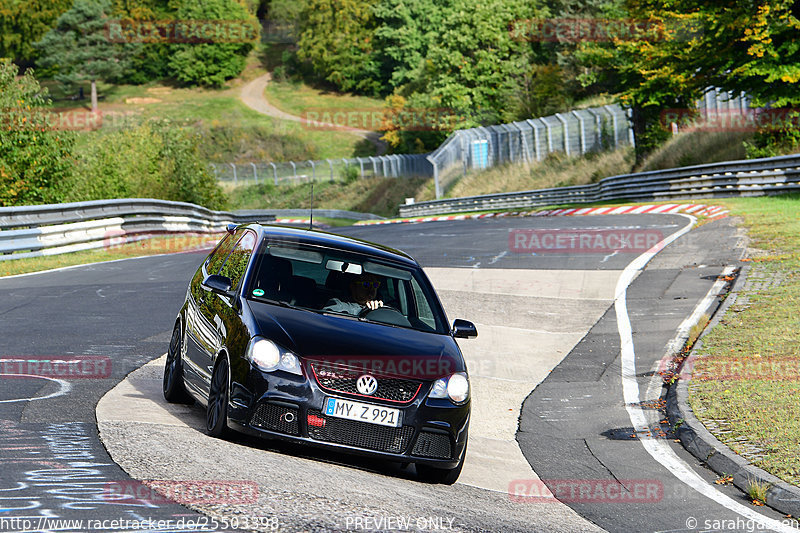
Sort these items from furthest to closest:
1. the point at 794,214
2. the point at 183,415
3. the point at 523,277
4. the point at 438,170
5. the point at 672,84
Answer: the point at 438,170 → the point at 672,84 → the point at 794,214 → the point at 523,277 → the point at 183,415

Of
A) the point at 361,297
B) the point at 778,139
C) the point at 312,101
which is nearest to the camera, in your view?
the point at 361,297

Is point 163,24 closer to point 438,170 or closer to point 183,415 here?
point 438,170

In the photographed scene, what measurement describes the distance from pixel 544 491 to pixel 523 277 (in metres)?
11.2

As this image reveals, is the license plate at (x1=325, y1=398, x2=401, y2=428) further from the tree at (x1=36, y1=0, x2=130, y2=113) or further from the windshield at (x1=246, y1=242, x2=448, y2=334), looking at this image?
the tree at (x1=36, y1=0, x2=130, y2=113)

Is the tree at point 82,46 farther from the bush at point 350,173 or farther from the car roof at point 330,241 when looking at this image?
the car roof at point 330,241

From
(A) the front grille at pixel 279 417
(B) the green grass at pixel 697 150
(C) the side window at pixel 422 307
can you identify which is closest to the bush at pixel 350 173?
(B) the green grass at pixel 697 150

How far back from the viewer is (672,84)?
116ft

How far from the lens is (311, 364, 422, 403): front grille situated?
728cm

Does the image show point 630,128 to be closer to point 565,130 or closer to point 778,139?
point 565,130

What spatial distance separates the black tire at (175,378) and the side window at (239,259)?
767mm

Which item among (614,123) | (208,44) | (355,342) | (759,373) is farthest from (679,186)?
(208,44)

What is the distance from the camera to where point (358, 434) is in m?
7.28

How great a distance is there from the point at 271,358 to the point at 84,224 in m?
18.2

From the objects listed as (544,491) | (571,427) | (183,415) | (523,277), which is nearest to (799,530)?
(544,491)
